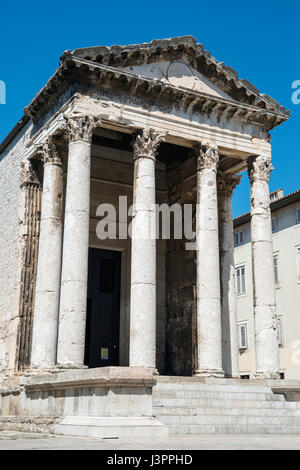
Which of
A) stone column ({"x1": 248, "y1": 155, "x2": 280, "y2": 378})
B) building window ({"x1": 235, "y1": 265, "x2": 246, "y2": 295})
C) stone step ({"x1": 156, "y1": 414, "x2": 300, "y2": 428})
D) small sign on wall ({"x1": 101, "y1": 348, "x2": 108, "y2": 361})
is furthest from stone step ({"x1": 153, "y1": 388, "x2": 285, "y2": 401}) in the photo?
building window ({"x1": 235, "y1": 265, "x2": 246, "y2": 295})

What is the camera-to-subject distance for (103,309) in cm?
1880

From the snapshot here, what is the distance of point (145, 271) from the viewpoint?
572 inches

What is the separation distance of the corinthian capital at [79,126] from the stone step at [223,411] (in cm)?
705

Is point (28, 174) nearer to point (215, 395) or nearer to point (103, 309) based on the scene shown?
point (103, 309)

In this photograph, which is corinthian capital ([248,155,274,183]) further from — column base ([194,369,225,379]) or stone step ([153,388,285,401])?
stone step ([153,388,285,401])

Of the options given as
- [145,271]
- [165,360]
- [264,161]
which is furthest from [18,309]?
[264,161]

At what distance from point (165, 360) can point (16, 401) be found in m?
6.07

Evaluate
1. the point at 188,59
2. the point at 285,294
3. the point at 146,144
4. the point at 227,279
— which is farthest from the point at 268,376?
the point at 285,294

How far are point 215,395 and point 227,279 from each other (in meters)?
5.35

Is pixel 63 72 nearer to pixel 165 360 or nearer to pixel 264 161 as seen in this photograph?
pixel 264 161

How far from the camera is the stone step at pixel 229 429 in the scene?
35.3 feet

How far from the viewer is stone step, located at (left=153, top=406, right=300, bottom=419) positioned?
468 inches

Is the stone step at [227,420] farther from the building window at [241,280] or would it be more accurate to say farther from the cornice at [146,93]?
the building window at [241,280]

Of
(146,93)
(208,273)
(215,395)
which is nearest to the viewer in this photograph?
(215,395)
